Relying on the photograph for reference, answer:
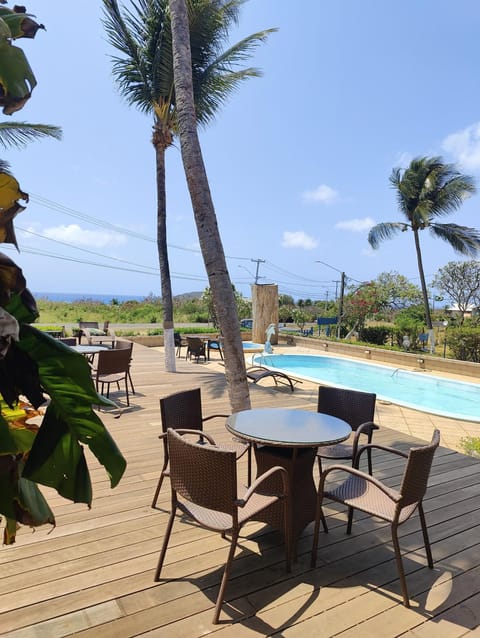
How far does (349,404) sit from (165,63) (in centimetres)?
783

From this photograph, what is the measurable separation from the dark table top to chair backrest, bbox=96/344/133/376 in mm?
2845

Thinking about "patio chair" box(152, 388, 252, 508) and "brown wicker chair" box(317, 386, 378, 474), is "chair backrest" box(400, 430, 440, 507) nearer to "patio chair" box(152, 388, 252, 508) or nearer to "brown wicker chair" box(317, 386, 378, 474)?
"brown wicker chair" box(317, 386, 378, 474)

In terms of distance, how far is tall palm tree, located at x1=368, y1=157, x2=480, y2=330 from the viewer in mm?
15211

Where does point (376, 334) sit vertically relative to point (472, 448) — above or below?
above

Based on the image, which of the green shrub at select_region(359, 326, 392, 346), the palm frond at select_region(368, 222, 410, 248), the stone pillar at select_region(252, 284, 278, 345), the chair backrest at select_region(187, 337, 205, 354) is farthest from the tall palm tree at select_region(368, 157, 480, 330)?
the chair backrest at select_region(187, 337, 205, 354)

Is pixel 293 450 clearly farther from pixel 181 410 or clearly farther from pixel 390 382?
pixel 390 382

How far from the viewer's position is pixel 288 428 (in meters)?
2.55

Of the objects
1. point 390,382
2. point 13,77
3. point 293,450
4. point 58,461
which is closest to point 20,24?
A: point 13,77

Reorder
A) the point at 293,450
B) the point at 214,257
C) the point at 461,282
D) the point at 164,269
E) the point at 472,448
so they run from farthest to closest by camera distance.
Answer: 1. the point at 461,282
2. the point at 164,269
3. the point at 472,448
4. the point at 214,257
5. the point at 293,450

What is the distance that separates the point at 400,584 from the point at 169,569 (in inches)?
48.5

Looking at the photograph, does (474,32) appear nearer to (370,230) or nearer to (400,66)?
(400,66)

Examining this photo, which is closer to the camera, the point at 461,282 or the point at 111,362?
the point at 111,362

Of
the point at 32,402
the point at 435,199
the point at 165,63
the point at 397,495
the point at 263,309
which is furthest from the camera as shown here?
the point at 263,309

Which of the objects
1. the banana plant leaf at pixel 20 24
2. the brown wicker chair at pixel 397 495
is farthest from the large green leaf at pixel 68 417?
the brown wicker chair at pixel 397 495
